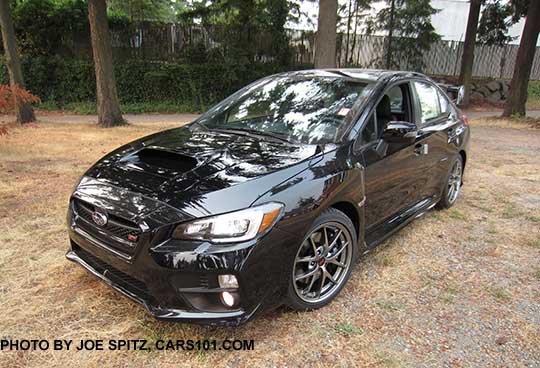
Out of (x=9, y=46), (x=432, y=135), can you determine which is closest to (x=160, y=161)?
(x=432, y=135)

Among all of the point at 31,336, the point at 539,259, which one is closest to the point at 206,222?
the point at 31,336

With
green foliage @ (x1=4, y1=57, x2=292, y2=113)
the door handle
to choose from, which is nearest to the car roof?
the door handle

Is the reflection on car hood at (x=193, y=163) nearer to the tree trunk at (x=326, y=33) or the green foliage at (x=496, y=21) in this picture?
the tree trunk at (x=326, y=33)

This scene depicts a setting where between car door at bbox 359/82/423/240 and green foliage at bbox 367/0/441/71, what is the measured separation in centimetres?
1620

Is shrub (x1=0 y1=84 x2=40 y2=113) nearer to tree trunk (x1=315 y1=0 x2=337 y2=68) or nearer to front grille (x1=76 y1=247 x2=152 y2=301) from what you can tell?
front grille (x1=76 y1=247 x2=152 y2=301)

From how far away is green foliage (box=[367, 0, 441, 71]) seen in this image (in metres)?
17.5

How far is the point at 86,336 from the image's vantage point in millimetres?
2301

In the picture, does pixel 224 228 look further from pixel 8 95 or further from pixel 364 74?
pixel 8 95

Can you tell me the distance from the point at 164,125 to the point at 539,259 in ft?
30.3

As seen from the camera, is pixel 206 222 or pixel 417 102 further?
pixel 417 102

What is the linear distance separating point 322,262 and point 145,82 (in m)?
13.8

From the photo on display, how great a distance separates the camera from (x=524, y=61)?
12.3 metres

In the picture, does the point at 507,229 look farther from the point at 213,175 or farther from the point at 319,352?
the point at 213,175

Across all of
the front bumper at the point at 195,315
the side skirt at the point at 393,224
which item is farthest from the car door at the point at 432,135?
the front bumper at the point at 195,315
